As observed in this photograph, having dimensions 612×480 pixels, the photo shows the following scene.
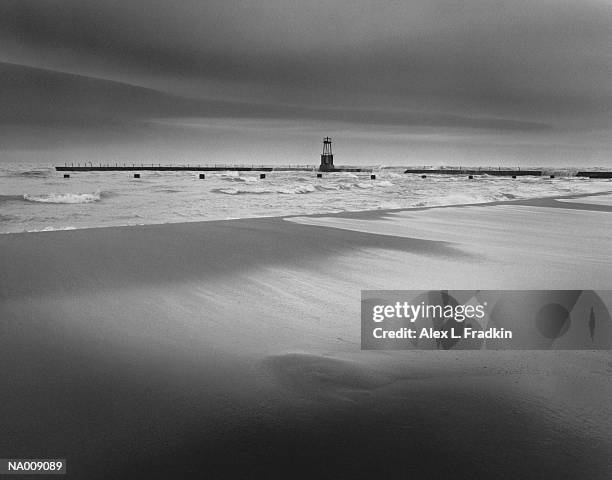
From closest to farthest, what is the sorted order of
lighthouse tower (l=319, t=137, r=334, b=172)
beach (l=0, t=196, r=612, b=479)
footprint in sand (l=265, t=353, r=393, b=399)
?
beach (l=0, t=196, r=612, b=479), footprint in sand (l=265, t=353, r=393, b=399), lighthouse tower (l=319, t=137, r=334, b=172)

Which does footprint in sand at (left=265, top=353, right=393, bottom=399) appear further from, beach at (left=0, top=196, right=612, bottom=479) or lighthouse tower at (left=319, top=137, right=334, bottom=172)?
lighthouse tower at (left=319, top=137, right=334, bottom=172)

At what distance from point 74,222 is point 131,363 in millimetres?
7137

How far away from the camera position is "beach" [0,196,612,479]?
5.48 ft

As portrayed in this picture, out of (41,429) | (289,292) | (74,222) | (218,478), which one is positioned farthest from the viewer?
(74,222)

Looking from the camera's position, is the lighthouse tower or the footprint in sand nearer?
the footprint in sand

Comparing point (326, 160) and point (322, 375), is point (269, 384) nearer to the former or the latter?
point (322, 375)

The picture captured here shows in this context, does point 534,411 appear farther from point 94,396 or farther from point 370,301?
point 94,396

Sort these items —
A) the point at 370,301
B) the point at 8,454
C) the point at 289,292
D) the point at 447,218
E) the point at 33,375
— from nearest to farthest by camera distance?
the point at 8,454 < the point at 33,375 < the point at 370,301 < the point at 289,292 < the point at 447,218

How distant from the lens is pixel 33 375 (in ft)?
7.41

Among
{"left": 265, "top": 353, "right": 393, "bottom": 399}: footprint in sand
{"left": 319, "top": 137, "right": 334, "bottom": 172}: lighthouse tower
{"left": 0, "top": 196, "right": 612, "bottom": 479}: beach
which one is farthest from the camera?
{"left": 319, "top": 137, "right": 334, "bottom": 172}: lighthouse tower

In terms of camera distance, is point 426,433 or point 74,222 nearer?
point 426,433

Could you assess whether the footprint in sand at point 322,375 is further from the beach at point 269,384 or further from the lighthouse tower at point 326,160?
the lighthouse tower at point 326,160

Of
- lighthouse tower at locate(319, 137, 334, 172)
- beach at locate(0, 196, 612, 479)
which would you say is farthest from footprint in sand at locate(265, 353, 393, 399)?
lighthouse tower at locate(319, 137, 334, 172)

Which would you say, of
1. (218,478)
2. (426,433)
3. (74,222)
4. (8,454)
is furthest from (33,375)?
(74,222)
